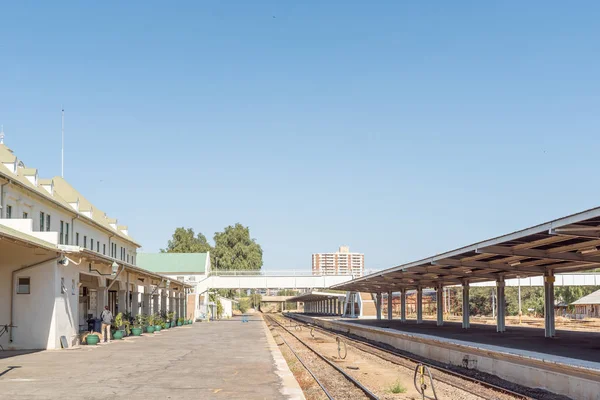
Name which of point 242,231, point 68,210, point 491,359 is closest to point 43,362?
point 491,359

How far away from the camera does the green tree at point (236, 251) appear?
119000mm

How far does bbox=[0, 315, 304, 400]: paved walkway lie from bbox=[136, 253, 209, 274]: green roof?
Answer: 53.3m

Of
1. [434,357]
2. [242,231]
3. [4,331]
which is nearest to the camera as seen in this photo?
[4,331]

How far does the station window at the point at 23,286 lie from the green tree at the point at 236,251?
3777 inches

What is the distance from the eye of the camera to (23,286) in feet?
72.8

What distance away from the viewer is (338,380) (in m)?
17.0

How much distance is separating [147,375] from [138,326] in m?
20.3

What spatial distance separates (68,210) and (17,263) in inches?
434

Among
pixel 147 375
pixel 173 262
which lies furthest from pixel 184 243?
pixel 147 375

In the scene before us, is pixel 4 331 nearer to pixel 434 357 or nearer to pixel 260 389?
pixel 260 389

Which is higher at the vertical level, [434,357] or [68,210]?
[68,210]

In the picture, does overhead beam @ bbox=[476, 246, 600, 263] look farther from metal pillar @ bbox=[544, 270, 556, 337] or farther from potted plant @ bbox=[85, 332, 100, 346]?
potted plant @ bbox=[85, 332, 100, 346]

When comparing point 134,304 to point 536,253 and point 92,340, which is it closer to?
point 92,340

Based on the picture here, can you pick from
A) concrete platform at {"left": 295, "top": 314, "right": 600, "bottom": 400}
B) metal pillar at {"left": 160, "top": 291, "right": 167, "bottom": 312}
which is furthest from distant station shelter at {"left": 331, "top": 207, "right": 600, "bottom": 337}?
metal pillar at {"left": 160, "top": 291, "right": 167, "bottom": 312}
